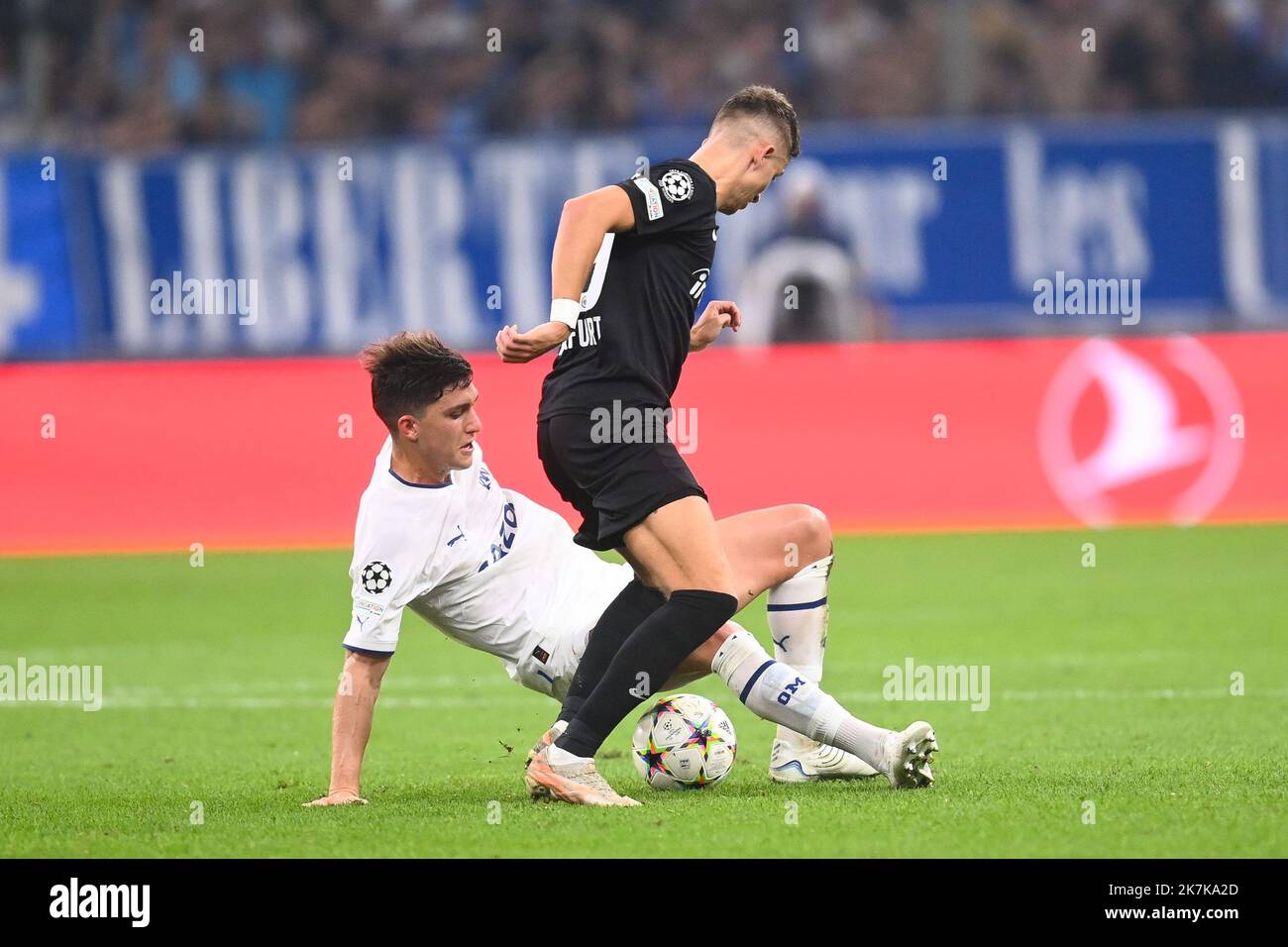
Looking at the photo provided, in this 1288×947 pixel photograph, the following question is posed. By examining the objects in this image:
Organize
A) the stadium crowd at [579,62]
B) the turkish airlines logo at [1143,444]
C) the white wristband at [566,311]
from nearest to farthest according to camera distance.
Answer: the white wristband at [566,311]
the turkish airlines logo at [1143,444]
the stadium crowd at [579,62]

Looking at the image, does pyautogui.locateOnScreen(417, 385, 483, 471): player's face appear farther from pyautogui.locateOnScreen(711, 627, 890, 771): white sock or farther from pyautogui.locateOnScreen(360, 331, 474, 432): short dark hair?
pyautogui.locateOnScreen(711, 627, 890, 771): white sock

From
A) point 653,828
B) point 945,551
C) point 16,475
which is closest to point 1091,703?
point 653,828

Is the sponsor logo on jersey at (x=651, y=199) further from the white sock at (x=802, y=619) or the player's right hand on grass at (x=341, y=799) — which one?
the player's right hand on grass at (x=341, y=799)

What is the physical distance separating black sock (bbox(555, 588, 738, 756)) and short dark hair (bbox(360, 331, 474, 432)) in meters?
0.99

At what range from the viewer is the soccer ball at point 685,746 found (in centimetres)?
598

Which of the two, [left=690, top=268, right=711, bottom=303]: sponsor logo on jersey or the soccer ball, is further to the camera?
the soccer ball

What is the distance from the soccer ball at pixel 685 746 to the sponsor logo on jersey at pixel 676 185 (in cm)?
164

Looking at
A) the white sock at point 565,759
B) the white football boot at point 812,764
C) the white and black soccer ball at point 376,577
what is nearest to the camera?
the white sock at point 565,759

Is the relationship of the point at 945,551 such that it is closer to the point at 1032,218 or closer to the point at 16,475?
the point at 1032,218

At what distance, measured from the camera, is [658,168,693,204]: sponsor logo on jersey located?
5.48 m

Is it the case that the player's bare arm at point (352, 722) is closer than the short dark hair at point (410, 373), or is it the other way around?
the player's bare arm at point (352, 722)

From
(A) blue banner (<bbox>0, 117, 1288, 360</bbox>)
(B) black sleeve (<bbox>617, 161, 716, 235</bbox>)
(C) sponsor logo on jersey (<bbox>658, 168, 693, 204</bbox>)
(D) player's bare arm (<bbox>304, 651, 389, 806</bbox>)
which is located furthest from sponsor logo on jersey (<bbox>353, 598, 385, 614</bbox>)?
(A) blue banner (<bbox>0, 117, 1288, 360</bbox>)

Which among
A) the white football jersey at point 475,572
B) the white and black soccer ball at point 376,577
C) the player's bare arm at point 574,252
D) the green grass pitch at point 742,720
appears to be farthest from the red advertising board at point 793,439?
the player's bare arm at point 574,252

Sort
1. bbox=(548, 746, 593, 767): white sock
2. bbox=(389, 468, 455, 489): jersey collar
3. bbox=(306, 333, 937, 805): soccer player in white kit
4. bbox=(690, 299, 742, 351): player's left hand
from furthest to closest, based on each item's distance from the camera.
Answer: bbox=(690, 299, 742, 351): player's left hand
bbox=(389, 468, 455, 489): jersey collar
bbox=(306, 333, 937, 805): soccer player in white kit
bbox=(548, 746, 593, 767): white sock
